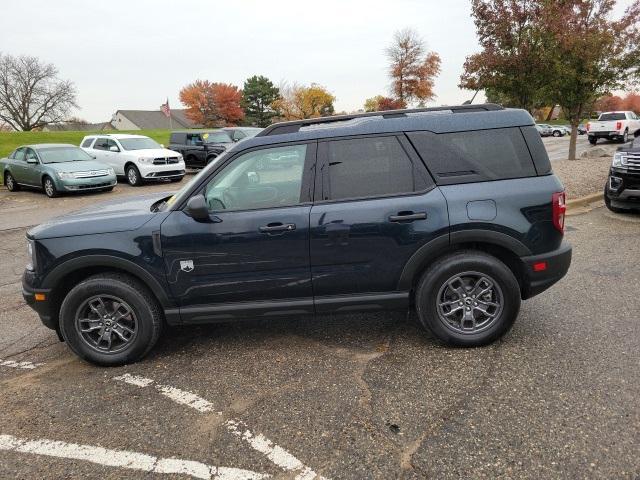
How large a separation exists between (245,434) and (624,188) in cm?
743

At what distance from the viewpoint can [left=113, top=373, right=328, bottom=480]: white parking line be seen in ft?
8.00

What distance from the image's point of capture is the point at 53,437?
9.26 ft

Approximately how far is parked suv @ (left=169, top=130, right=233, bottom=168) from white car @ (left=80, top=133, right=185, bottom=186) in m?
2.47

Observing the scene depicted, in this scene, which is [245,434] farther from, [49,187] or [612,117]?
[612,117]

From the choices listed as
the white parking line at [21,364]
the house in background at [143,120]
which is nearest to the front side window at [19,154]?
the white parking line at [21,364]

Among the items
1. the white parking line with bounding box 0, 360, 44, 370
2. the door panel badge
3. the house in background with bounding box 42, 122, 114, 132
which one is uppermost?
the house in background with bounding box 42, 122, 114, 132

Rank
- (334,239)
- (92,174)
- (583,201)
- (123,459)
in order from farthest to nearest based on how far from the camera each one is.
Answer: (92,174) < (583,201) < (334,239) < (123,459)

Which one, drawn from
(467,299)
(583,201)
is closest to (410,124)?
(467,299)

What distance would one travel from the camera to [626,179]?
7484mm

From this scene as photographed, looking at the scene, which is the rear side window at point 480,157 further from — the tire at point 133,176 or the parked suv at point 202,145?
the parked suv at point 202,145

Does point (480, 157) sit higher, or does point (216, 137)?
point (216, 137)

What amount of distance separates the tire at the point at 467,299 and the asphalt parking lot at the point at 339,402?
0.15 meters

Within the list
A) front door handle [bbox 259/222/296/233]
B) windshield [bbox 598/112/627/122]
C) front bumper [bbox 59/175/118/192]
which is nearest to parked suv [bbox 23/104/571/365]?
front door handle [bbox 259/222/296/233]

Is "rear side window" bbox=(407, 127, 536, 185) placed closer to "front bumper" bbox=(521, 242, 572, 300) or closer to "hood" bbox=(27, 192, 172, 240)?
"front bumper" bbox=(521, 242, 572, 300)
